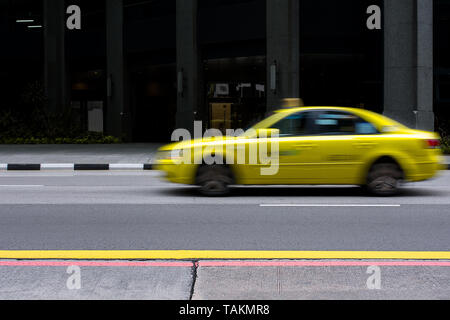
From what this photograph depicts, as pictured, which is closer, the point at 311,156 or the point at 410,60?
the point at 311,156

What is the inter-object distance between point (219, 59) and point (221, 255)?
22958 millimetres

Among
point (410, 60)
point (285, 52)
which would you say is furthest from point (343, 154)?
point (285, 52)

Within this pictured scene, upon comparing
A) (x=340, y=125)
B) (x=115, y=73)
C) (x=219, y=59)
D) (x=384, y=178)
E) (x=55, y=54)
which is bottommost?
(x=384, y=178)

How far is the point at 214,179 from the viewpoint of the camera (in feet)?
37.9

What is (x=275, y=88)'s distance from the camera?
25.5m

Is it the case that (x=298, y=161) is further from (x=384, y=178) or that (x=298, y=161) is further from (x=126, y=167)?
(x=126, y=167)

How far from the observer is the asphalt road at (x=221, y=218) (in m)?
7.48

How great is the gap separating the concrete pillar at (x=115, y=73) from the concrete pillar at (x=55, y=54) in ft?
10.7

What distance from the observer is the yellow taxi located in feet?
37.5

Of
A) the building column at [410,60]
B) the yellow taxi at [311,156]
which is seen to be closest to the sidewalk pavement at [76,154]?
the building column at [410,60]

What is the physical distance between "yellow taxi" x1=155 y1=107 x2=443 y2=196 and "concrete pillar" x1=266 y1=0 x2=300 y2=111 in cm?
1403

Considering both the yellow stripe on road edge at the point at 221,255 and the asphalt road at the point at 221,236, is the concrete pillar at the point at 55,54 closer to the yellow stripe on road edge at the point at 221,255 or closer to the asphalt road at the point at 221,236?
the asphalt road at the point at 221,236

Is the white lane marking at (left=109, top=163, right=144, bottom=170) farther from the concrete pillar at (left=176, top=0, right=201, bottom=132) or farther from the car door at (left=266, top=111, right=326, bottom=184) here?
the concrete pillar at (left=176, top=0, right=201, bottom=132)

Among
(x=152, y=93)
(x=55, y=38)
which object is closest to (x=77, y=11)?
(x=55, y=38)
